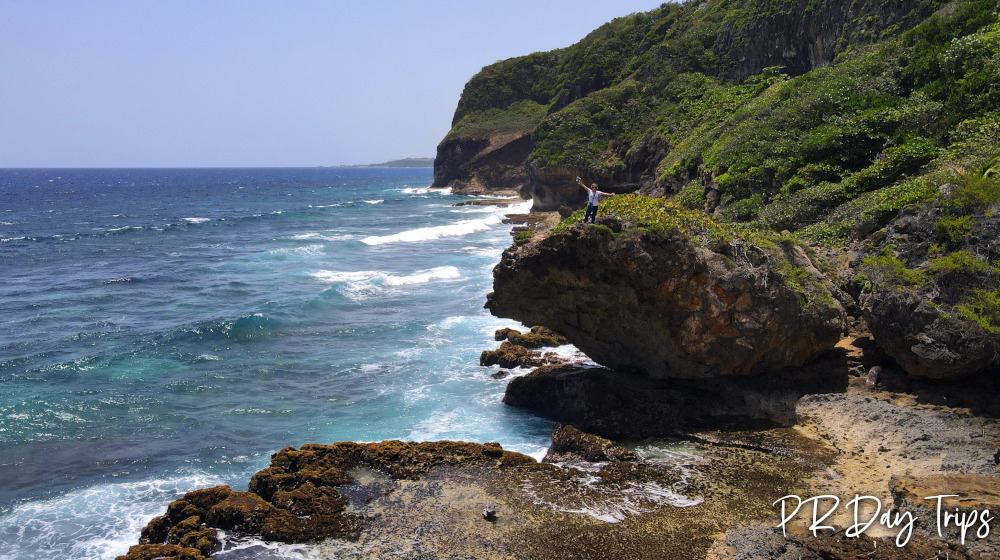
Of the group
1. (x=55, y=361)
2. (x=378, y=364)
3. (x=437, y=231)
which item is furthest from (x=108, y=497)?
(x=437, y=231)

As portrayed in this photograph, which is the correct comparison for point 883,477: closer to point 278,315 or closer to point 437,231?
point 278,315

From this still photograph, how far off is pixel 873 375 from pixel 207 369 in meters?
19.0

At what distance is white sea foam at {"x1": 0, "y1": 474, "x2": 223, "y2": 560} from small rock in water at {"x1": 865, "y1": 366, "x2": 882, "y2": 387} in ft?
45.3

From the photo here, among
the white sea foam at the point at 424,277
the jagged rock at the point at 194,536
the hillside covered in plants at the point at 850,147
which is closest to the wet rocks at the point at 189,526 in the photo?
the jagged rock at the point at 194,536

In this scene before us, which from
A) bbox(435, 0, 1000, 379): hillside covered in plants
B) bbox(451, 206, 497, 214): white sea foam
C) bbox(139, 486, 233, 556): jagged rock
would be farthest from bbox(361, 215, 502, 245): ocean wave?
bbox(139, 486, 233, 556): jagged rock

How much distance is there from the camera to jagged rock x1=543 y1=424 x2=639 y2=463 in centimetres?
1239

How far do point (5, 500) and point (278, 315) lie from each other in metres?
14.1

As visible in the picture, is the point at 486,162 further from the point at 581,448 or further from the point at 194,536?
the point at 194,536

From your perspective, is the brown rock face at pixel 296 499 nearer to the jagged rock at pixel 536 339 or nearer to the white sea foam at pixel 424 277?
the jagged rock at pixel 536 339

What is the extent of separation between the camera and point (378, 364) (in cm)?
2133

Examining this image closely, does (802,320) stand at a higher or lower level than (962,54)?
lower

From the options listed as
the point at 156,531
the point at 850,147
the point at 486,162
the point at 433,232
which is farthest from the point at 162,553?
the point at 486,162

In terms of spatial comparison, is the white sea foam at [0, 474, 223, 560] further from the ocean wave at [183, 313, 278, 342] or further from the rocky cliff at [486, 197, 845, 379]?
the ocean wave at [183, 313, 278, 342]

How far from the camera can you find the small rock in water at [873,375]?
13273mm
